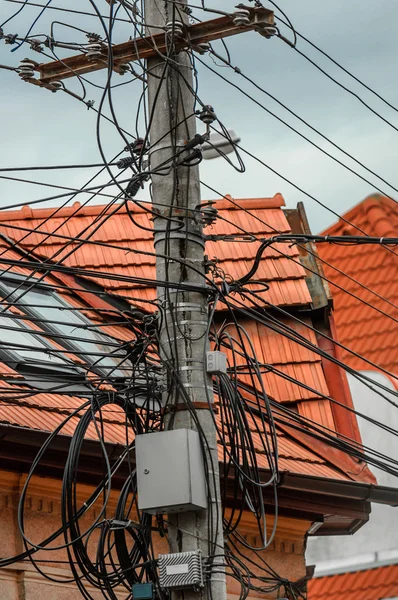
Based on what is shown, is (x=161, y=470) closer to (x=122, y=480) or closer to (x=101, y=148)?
(x=101, y=148)

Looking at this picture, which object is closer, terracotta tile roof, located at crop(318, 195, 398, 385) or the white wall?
the white wall

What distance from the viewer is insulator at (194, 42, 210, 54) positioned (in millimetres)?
8203

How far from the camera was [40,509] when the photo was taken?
9.82m

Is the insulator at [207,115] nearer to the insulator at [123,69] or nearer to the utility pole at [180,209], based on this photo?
the utility pole at [180,209]

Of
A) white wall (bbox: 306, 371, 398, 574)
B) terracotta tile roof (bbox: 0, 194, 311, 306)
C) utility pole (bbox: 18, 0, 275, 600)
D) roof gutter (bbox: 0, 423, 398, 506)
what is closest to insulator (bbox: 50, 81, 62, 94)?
utility pole (bbox: 18, 0, 275, 600)

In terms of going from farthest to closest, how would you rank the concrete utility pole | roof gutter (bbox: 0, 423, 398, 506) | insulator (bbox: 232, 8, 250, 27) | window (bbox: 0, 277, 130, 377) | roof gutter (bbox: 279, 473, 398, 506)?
1. window (bbox: 0, 277, 130, 377)
2. roof gutter (bbox: 279, 473, 398, 506)
3. roof gutter (bbox: 0, 423, 398, 506)
4. insulator (bbox: 232, 8, 250, 27)
5. the concrete utility pole

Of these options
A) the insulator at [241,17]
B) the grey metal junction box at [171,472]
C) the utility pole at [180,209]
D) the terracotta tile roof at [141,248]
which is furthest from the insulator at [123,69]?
the terracotta tile roof at [141,248]

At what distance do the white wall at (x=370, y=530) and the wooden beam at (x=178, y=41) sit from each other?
10.8 meters

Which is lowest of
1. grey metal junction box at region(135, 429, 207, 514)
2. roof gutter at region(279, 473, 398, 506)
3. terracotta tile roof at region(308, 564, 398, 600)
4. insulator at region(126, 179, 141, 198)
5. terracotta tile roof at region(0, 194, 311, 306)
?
grey metal junction box at region(135, 429, 207, 514)

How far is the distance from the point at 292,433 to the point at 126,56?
524cm

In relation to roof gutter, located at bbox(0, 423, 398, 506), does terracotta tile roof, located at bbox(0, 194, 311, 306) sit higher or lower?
higher

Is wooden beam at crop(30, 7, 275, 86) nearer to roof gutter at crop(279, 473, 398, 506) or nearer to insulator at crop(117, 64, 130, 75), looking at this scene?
insulator at crop(117, 64, 130, 75)

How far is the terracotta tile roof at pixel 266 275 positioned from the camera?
12062 millimetres

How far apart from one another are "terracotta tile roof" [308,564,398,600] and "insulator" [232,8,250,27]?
11.5m
